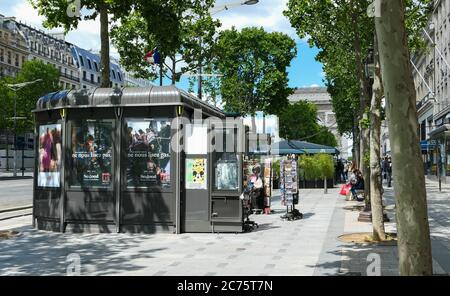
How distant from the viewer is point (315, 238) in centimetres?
1085

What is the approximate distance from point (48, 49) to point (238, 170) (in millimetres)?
91849

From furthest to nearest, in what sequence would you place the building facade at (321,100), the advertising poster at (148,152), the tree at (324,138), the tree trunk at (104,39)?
the building facade at (321,100) < the tree at (324,138) < the tree trunk at (104,39) < the advertising poster at (148,152)

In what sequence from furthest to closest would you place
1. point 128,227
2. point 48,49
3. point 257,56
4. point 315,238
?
point 48,49 → point 257,56 → point 128,227 → point 315,238

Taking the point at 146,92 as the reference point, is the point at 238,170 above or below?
below

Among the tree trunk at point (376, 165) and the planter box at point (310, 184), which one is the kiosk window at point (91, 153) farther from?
the planter box at point (310, 184)

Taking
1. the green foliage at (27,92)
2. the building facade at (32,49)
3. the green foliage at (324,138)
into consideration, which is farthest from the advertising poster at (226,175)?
the green foliage at (324,138)

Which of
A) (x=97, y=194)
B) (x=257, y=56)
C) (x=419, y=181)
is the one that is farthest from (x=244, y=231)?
(x=257, y=56)

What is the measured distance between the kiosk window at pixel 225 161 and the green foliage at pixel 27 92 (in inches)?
1905

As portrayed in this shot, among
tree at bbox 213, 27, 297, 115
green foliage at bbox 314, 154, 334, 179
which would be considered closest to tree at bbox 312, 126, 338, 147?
tree at bbox 213, 27, 297, 115

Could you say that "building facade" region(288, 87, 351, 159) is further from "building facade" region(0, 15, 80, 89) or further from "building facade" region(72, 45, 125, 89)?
"building facade" region(0, 15, 80, 89)

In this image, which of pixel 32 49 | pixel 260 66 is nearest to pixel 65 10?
pixel 260 66

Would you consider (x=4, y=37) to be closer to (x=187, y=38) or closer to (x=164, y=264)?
(x=187, y=38)

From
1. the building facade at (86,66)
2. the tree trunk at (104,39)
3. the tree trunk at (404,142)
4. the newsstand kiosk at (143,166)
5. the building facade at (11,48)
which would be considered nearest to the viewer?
the tree trunk at (404,142)

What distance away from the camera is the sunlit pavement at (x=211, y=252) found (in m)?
7.69
